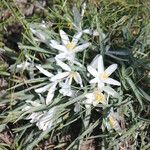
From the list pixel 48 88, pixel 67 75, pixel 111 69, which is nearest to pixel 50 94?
pixel 48 88

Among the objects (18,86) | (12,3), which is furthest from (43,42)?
(12,3)

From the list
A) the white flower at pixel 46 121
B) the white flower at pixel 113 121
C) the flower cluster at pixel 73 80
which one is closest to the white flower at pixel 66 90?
the flower cluster at pixel 73 80

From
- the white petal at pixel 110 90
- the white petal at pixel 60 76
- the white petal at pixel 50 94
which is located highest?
the white petal at pixel 60 76

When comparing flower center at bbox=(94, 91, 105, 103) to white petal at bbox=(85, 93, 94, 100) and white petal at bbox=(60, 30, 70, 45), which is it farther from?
white petal at bbox=(60, 30, 70, 45)

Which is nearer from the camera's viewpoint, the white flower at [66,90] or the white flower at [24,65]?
the white flower at [66,90]

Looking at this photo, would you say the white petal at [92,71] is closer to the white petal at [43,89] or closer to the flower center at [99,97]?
the flower center at [99,97]

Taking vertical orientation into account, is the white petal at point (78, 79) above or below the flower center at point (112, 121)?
above

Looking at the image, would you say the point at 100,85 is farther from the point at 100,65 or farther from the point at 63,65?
the point at 63,65

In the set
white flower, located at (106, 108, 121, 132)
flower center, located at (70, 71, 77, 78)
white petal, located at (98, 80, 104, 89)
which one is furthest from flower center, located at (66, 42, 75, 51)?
white flower, located at (106, 108, 121, 132)
